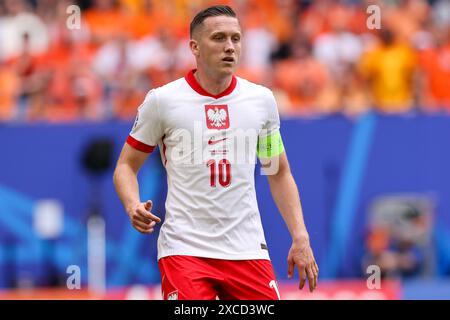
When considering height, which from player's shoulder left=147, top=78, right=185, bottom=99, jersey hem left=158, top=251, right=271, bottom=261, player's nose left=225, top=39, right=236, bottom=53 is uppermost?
player's nose left=225, top=39, right=236, bottom=53

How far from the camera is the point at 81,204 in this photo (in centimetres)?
1577

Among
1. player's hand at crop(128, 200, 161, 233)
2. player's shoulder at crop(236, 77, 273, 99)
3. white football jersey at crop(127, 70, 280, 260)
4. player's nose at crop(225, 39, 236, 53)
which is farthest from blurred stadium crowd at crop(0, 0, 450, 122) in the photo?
player's hand at crop(128, 200, 161, 233)

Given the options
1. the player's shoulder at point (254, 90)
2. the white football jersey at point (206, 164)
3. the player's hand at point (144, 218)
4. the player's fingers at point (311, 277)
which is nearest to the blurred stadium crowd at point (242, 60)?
the player's shoulder at point (254, 90)

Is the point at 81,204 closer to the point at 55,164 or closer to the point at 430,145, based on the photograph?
the point at 55,164

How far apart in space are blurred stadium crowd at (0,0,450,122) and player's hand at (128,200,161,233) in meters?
8.23

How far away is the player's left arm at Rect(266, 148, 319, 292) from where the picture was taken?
7.88m

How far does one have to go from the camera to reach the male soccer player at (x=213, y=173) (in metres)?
7.80

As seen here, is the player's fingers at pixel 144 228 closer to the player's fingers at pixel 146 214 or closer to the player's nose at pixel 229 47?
the player's fingers at pixel 146 214

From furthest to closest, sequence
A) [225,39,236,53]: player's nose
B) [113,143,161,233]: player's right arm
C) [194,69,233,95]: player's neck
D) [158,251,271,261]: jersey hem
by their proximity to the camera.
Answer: [194,69,233,95]: player's neck, [225,39,236,53]: player's nose, [158,251,271,261]: jersey hem, [113,143,161,233]: player's right arm

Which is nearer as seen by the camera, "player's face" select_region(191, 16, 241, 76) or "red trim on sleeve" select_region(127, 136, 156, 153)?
"player's face" select_region(191, 16, 241, 76)

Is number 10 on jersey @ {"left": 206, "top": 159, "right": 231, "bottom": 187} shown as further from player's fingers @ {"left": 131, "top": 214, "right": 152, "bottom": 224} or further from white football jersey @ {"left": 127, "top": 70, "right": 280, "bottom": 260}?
player's fingers @ {"left": 131, "top": 214, "right": 152, "bottom": 224}

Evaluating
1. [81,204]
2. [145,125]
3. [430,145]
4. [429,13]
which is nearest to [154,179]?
[81,204]

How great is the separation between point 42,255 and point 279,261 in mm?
2936

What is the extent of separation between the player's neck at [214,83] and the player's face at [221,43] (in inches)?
2.3
